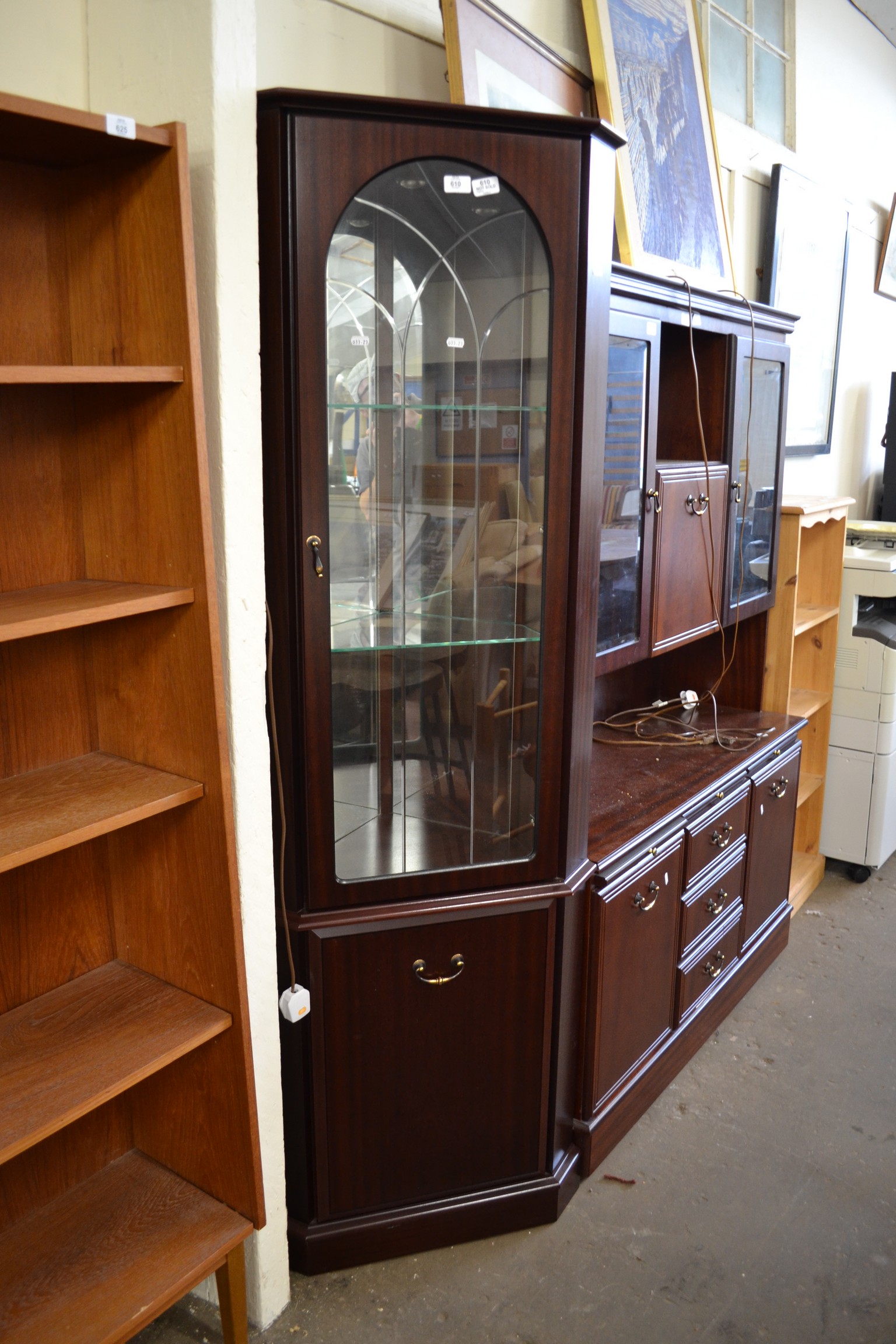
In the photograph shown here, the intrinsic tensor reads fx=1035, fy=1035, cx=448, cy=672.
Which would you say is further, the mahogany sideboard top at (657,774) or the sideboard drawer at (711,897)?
the sideboard drawer at (711,897)

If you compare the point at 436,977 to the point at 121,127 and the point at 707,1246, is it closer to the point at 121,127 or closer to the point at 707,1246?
the point at 707,1246

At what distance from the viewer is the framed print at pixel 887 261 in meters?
4.63

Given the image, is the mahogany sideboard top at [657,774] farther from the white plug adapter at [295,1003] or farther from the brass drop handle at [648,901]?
the white plug adapter at [295,1003]

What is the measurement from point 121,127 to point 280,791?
3.29 feet

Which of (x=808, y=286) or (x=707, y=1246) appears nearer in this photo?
(x=707, y=1246)

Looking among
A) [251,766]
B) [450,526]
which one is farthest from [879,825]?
[251,766]

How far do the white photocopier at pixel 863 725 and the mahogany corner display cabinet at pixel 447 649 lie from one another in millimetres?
1602

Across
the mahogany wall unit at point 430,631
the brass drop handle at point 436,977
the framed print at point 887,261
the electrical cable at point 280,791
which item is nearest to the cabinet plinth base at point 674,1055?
the mahogany wall unit at point 430,631

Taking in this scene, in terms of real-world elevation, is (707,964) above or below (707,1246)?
above

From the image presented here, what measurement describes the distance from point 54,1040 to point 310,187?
1335 millimetres

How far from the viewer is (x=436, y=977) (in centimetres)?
194

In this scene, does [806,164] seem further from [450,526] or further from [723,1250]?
[723,1250]

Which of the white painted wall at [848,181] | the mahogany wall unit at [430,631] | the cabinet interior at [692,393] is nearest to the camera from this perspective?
the mahogany wall unit at [430,631]

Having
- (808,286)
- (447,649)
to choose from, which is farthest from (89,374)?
(808,286)
